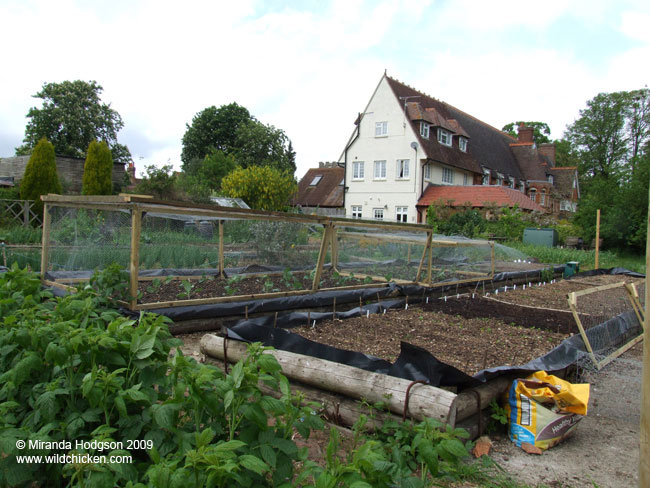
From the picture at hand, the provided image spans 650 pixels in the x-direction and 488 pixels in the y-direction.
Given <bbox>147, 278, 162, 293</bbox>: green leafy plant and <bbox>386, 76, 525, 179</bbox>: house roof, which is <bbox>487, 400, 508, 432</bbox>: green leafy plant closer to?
<bbox>147, 278, 162, 293</bbox>: green leafy plant

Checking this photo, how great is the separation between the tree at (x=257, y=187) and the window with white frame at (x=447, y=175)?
11558 mm

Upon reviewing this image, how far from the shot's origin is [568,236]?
2298cm

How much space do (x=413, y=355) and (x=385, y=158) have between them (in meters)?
26.6

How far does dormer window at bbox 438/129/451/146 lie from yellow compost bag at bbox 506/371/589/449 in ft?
92.1

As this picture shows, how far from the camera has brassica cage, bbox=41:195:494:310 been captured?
6055 millimetres

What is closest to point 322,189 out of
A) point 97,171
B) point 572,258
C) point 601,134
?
point 97,171

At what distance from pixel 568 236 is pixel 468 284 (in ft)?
52.3

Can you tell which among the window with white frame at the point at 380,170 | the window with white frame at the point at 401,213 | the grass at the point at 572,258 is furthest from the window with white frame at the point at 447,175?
the grass at the point at 572,258

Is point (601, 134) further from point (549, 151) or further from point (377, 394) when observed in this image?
point (377, 394)

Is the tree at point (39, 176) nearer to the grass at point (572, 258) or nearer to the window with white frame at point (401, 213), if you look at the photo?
the grass at point (572, 258)

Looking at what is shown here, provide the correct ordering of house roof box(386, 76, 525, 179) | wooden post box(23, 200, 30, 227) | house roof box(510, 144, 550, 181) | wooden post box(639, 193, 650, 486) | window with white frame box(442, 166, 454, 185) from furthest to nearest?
house roof box(510, 144, 550, 181), window with white frame box(442, 166, 454, 185), house roof box(386, 76, 525, 179), wooden post box(23, 200, 30, 227), wooden post box(639, 193, 650, 486)

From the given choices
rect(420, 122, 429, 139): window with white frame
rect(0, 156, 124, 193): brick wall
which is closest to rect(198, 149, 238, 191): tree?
rect(0, 156, 124, 193): brick wall

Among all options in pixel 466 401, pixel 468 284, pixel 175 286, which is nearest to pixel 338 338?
pixel 466 401

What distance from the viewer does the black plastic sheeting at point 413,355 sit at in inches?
132
